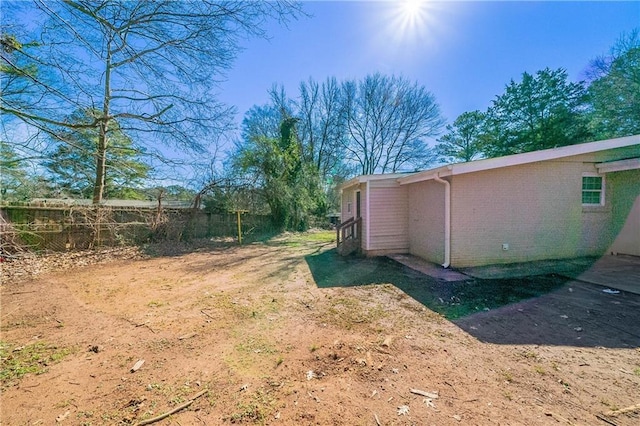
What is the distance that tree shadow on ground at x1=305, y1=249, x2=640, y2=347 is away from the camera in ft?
10.2

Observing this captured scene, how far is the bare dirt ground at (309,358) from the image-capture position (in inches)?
77.4

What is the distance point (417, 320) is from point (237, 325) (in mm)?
2425

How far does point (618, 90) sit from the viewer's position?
15.0 m

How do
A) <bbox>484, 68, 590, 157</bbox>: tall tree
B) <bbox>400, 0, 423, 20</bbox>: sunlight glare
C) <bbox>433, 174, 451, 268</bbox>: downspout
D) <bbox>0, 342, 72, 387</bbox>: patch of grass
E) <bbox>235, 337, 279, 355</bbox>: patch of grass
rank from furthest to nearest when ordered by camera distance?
<bbox>484, 68, 590, 157</bbox>: tall tree → <bbox>433, 174, 451, 268</bbox>: downspout → <bbox>400, 0, 423, 20</bbox>: sunlight glare → <bbox>235, 337, 279, 355</bbox>: patch of grass → <bbox>0, 342, 72, 387</bbox>: patch of grass

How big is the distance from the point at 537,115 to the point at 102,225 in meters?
26.9

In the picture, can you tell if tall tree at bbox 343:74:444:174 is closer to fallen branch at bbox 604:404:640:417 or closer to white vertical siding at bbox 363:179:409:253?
white vertical siding at bbox 363:179:409:253

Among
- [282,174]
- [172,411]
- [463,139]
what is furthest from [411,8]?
[463,139]

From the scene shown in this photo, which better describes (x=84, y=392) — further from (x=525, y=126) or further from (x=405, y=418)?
(x=525, y=126)

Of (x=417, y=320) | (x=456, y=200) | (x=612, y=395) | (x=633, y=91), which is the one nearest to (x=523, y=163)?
(x=456, y=200)

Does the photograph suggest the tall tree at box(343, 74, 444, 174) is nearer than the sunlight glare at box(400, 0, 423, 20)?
No

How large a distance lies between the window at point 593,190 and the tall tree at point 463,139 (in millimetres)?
18137

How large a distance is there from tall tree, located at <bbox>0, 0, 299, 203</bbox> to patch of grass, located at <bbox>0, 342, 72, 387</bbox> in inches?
105

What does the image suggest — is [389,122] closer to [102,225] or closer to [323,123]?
[323,123]

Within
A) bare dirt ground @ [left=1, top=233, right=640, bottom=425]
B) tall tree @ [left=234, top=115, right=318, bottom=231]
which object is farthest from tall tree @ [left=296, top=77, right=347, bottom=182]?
bare dirt ground @ [left=1, top=233, right=640, bottom=425]
